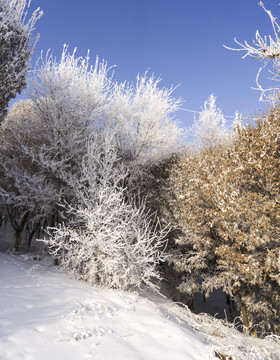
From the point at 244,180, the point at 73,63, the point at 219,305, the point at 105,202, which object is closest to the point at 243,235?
the point at 244,180

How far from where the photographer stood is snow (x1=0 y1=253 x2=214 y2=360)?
12.7ft

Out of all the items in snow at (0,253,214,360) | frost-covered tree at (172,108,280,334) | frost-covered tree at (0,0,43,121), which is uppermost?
frost-covered tree at (0,0,43,121)

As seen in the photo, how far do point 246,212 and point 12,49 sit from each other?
1062 cm

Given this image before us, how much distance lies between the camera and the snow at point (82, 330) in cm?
387

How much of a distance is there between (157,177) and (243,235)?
884 cm

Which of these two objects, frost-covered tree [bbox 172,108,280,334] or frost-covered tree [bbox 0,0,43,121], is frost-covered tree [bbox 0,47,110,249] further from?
frost-covered tree [bbox 172,108,280,334]

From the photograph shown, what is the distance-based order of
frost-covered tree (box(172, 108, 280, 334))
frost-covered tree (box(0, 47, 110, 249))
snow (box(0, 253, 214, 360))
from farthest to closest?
frost-covered tree (box(0, 47, 110, 249)), frost-covered tree (box(172, 108, 280, 334)), snow (box(0, 253, 214, 360))

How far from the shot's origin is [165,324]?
5.50 m

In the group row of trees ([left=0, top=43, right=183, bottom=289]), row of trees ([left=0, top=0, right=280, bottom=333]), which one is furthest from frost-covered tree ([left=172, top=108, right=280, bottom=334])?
row of trees ([left=0, top=43, right=183, bottom=289])

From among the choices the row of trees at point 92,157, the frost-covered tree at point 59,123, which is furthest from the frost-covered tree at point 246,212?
the frost-covered tree at point 59,123

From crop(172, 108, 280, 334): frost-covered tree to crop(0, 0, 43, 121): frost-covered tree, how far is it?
319 inches

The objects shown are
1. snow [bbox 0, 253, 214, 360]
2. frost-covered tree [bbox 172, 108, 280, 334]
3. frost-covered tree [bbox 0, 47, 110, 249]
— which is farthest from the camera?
frost-covered tree [bbox 0, 47, 110, 249]

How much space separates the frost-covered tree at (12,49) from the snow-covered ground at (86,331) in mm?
6925

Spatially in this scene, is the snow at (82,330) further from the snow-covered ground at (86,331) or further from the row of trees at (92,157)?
the row of trees at (92,157)
